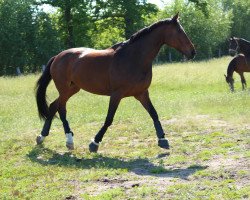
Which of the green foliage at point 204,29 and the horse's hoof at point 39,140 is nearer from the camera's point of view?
the horse's hoof at point 39,140

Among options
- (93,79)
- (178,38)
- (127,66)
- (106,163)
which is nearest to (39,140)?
(93,79)

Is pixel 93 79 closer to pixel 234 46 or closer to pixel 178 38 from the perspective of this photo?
pixel 178 38

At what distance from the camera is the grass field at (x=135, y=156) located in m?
5.20

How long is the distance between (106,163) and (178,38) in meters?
2.59

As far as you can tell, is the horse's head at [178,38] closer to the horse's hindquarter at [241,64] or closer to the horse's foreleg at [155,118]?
the horse's foreleg at [155,118]

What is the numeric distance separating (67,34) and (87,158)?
122ft

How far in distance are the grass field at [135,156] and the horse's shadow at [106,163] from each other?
0.01 meters

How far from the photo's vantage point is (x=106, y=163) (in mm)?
6801

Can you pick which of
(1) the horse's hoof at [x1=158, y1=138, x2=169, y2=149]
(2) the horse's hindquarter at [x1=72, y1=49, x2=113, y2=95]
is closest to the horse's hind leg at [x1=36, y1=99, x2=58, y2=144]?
(2) the horse's hindquarter at [x1=72, y1=49, x2=113, y2=95]

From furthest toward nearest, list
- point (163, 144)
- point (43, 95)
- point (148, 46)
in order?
point (43, 95), point (163, 144), point (148, 46)

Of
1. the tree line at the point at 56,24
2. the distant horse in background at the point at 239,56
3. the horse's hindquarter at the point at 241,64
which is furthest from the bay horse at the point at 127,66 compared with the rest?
the tree line at the point at 56,24

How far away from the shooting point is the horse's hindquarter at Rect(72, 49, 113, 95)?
25.5 feet

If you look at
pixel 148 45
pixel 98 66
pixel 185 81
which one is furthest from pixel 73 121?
pixel 185 81

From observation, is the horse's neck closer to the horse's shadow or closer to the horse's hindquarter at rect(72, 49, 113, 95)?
the horse's hindquarter at rect(72, 49, 113, 95)
